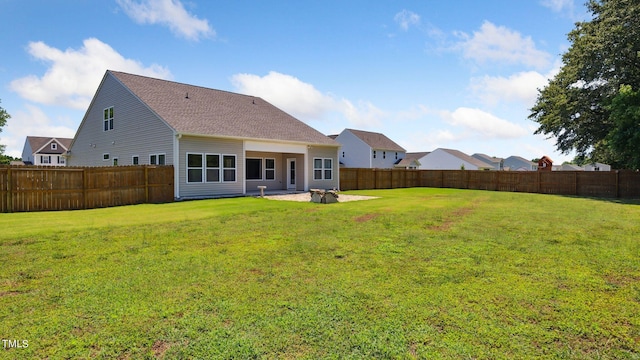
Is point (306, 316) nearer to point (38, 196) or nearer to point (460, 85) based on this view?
point (38, 196)

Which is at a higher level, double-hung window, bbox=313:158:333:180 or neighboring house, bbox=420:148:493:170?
neighboring house, bbox=420:148:493:170

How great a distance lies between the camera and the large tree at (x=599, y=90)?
19734 mm

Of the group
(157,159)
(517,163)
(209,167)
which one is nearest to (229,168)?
(209,167)

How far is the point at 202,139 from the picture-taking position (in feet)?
56.3

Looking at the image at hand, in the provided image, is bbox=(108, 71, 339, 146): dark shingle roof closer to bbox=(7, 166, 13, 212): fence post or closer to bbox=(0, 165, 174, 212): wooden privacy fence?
bbox=(0, 165, 174, 212): wooden privacy fence

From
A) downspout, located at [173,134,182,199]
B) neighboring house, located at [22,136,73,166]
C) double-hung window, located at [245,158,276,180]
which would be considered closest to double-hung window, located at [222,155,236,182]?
downspout, located at [173,134,182,199]

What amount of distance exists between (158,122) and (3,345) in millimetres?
15872

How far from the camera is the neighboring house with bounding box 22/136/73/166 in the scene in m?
55.6

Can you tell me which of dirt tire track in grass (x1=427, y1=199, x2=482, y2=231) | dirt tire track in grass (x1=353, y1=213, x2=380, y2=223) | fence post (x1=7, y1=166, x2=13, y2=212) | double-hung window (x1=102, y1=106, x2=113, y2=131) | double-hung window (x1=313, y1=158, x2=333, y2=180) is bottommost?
dirt tire track in grass (x1=427, y1=199, x2=482, y2=231)

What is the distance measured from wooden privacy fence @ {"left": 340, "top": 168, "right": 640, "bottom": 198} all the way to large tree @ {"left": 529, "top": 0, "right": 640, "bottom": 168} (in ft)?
4.94

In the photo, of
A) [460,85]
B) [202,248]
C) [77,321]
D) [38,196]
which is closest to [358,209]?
[202,248]

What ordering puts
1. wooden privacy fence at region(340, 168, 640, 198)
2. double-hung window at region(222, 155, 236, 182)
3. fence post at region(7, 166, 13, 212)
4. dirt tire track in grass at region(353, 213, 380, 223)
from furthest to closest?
wooden privacy fence at region(340, 168, 640, 198) → double-hung window at region(222, 155, 236, 182) → fence post at region(7, 166, 13, 212) → dirt tire track in grass at region(353, 213, 380, 223)

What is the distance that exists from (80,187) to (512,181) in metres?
27.9

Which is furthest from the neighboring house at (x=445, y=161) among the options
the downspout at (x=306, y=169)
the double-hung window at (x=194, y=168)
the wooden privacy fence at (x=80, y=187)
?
the wooden privacy fence at (x=80, y=187)
